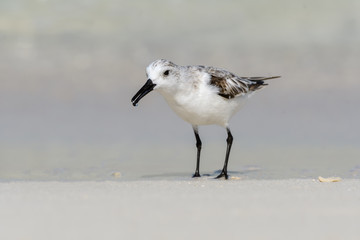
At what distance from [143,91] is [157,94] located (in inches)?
183

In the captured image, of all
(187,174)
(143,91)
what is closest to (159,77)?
(143,91)

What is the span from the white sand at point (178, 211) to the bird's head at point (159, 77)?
35.8 inches

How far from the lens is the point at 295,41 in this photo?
512 inches

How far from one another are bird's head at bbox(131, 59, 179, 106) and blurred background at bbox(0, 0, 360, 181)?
3.05ft

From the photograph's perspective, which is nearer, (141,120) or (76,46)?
(141,120)

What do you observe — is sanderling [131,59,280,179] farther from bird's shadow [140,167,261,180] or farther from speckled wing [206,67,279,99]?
bird's shadow [140,167,261,180]

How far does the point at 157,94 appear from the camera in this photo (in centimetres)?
1148

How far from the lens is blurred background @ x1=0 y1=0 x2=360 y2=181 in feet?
27.2

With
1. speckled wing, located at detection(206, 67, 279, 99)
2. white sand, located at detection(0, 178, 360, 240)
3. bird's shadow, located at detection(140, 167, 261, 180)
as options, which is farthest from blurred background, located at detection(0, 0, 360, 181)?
white sand, located at detection(0, 178, 360, 240)

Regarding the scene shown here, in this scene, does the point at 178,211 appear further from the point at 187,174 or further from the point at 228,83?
the point at 228,83

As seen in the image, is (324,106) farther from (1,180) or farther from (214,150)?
(1,180)

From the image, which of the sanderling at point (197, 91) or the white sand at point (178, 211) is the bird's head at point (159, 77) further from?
the white sand at point (178, 211)

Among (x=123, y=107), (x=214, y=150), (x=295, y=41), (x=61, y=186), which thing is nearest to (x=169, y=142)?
(x=214, y=150)

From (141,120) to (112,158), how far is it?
2054mm
